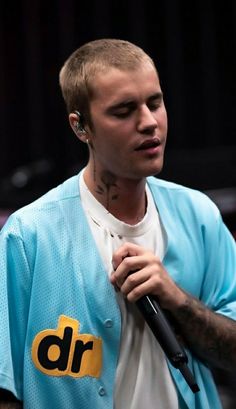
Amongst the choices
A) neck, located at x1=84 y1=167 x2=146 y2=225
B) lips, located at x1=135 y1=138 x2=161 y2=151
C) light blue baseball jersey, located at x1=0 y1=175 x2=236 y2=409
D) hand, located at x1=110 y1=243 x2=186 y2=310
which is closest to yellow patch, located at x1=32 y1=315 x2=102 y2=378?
light blue baseball jersey, located at x1=0 y1=175 x2=236 y2=409

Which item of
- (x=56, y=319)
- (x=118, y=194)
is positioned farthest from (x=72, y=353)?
(x=118, y=194)

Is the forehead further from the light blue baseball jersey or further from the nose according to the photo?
the light blue baseball jersey

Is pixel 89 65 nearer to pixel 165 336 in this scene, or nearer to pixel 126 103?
pixel 126 103

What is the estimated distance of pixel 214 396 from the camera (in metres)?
2.43

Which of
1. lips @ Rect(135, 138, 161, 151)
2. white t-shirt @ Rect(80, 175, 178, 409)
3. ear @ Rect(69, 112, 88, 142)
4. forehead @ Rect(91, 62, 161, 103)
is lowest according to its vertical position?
white t-shirt @ Rect(80, 175, 178, 409)

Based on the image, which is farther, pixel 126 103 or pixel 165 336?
pixel 126 103

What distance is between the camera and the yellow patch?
230cm

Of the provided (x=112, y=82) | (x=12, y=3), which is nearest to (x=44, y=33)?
(x=12, y=3)

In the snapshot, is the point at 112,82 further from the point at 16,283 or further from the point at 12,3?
the point at 12,3

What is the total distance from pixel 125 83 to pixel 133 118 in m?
0.08

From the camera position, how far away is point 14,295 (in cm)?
230

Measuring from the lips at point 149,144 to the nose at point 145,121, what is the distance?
0.02m

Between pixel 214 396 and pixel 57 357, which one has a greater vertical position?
pixel 57 357

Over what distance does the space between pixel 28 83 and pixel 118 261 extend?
2944 mm
